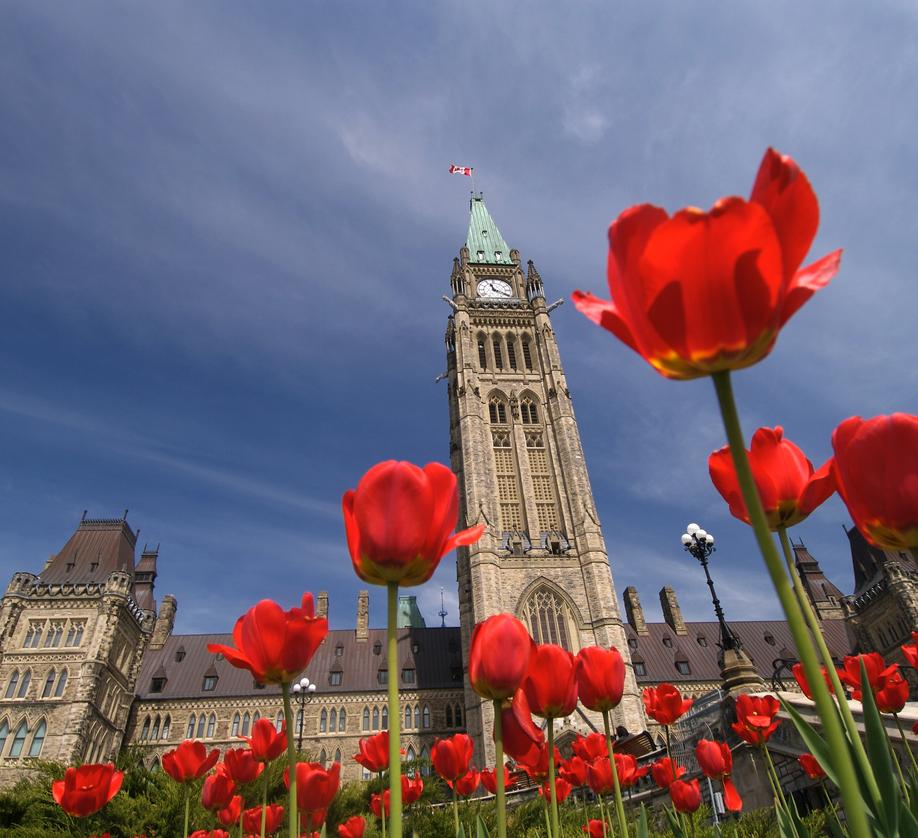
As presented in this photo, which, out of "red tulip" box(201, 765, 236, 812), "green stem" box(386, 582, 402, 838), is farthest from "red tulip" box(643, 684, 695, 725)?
"green stem" box(386, 582, 402, 838)

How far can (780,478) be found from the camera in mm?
1537

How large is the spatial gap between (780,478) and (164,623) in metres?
47.1

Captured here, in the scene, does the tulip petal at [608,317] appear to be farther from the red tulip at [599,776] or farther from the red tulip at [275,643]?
the red tulip at [599,776]

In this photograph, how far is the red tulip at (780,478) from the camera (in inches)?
59.4

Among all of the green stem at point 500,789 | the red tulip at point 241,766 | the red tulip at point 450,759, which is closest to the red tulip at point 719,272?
the green stem at point 500,789

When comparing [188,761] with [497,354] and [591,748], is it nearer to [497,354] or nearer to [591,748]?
[591,748]

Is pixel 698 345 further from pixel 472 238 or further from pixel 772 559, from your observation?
pixel 472 238

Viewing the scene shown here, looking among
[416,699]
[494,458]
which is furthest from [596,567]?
[416,699]

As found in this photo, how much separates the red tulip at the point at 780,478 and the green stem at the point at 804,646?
2.72 ft

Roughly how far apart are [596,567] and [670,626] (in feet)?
55.8

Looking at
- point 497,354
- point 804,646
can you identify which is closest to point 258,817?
point 804,646

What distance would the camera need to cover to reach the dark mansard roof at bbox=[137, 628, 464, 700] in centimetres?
3550

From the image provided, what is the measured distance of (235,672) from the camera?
3772cm

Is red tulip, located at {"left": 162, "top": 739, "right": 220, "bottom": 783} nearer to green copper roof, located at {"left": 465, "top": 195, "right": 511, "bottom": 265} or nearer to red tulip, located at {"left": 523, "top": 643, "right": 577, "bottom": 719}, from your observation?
red tulip, located at {"left": 523, "top": 643, "right": 577, "bottom": 719}
